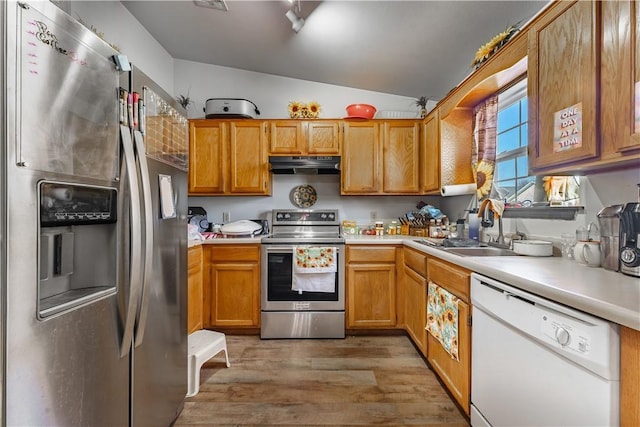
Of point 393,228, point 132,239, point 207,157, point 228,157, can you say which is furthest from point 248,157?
point 132,239

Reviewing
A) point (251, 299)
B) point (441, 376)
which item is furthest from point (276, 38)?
point (441, 376)

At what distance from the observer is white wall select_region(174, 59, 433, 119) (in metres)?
3.27

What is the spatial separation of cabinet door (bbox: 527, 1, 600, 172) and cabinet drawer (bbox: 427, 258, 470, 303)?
666 millimetres

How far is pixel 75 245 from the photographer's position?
0.94m

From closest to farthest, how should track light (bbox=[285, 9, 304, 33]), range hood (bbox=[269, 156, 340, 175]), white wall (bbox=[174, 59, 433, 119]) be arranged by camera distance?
track light (bbox=[285, 9, 304, 33])
range hood (bbox=[269, 156, 340, 175])
white wall (bbox=[174, 59, 433, 119])

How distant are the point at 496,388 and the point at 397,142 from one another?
2.37 metres

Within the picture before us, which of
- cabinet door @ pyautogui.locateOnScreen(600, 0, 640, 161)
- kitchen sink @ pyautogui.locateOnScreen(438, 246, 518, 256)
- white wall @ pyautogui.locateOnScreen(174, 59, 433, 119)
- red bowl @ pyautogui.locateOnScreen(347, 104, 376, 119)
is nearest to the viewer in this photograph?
cabinet door @ pyautogui.locateOnScreen(600, 0, 640, 161)

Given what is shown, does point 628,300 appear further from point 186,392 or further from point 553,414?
point 186,392

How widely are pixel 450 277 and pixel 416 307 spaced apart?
0.70 meters

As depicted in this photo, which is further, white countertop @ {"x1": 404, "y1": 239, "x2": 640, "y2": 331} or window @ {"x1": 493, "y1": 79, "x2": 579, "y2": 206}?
window @ {"x1": 493, "y1": 79, "x2": 579, "y2": 206}

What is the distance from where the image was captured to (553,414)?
36.4 inches

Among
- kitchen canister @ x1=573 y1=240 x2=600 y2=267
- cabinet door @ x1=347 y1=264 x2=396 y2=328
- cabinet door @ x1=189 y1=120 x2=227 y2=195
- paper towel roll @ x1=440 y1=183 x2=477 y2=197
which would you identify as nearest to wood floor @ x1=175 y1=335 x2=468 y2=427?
cabinet door @ x1=347 y1=264 x2=396 y2=328

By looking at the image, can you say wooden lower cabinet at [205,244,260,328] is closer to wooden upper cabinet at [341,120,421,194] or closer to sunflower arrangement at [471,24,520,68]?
wooden upper cabinet at [341,120,421,194]

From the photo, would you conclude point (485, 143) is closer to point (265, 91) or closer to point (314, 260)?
point (314, 260)
